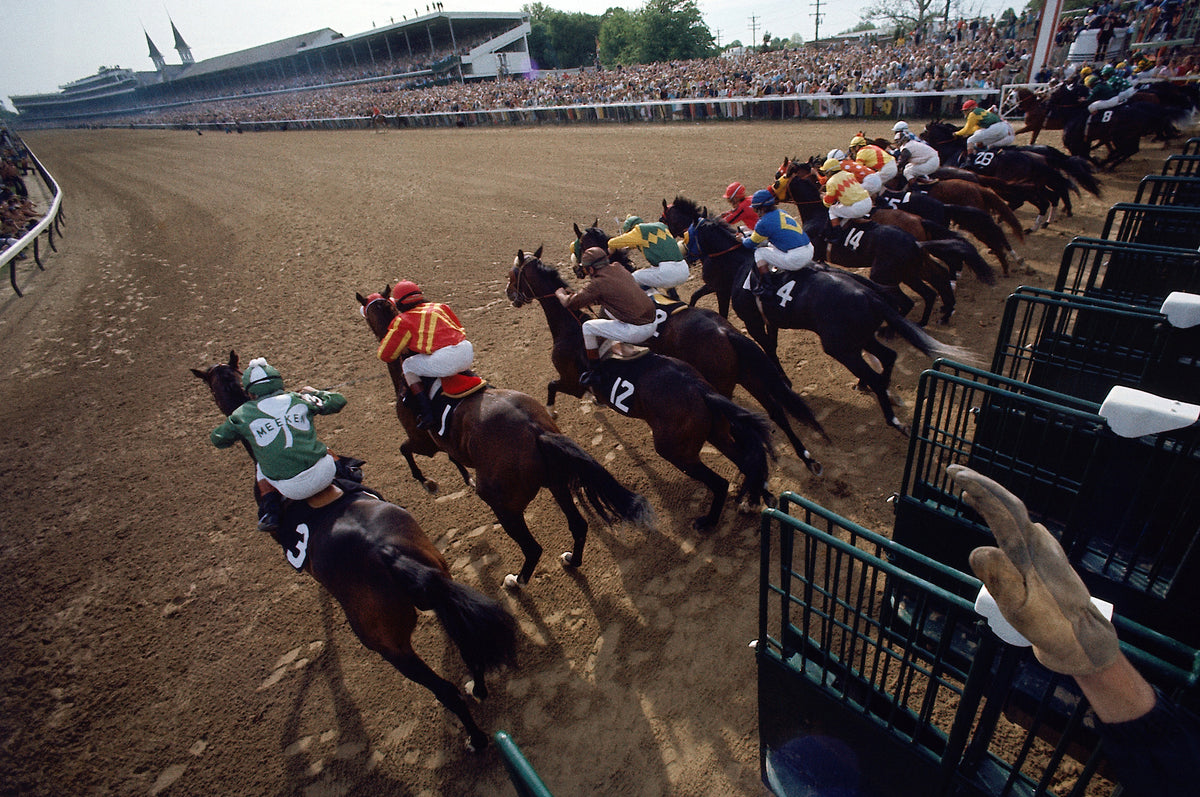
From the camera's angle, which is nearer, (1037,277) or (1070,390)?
(1070,390)

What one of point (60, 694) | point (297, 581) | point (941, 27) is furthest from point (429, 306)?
point (941, 27)

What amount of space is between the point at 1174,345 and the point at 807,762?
3850 mm

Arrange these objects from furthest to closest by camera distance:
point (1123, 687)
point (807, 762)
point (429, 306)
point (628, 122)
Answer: point (628, 122) < point (429, 306) < point (807, 762) < point (1123, 687)

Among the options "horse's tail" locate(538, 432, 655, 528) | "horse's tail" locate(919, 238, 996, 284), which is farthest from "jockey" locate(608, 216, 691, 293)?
"horse's tail" locate(919, 238, 996, 284)

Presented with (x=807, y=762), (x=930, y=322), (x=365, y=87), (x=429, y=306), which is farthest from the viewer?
(x=365, y=87)

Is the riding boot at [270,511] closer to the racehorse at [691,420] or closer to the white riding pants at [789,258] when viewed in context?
the racehorse at [691,420]

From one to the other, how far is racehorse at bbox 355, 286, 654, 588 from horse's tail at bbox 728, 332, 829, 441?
5.50 feet

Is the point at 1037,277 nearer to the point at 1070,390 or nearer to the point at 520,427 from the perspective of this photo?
the point at 1070,390

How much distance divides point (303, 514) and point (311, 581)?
131 cm

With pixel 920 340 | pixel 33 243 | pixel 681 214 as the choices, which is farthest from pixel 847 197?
pixel 33 243

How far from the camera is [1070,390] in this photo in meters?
3.70

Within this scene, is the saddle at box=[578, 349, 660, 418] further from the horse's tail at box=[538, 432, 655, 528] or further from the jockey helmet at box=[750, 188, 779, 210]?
the jockey helmet at box=[750, 188, 779, 210]

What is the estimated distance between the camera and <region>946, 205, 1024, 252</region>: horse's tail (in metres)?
7.02

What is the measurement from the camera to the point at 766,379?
4.57 meters
